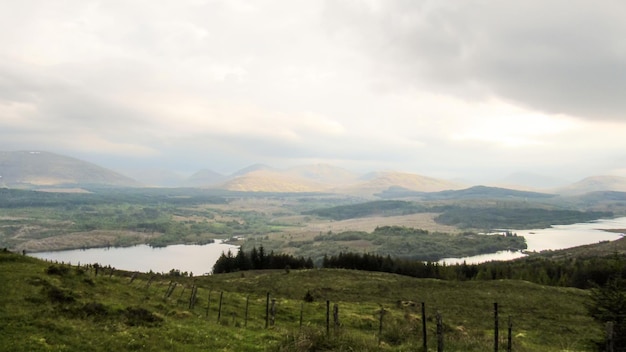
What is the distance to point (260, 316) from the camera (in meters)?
44.3

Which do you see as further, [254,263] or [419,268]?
[419,268]

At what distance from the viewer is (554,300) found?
214ft

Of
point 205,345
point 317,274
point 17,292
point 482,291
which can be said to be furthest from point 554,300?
point 17,292

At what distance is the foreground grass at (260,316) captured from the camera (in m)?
23.2

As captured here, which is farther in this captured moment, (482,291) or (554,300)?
(482,291)

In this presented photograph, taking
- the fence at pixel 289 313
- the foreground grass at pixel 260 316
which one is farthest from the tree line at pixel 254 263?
the fence at pixel 289 313

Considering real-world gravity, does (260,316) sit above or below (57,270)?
below

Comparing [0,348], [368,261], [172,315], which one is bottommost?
[368,261]

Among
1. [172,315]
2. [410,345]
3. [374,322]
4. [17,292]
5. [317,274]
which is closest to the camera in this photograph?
[410,345]

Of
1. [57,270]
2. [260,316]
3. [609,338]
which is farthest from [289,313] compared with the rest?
[609,338]

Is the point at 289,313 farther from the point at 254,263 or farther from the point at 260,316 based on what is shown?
the point at 254,263

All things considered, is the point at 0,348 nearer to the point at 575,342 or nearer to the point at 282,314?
the point at 282,314

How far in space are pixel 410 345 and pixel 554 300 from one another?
171 ft

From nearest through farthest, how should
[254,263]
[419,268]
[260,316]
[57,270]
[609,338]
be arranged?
[609,338]
[57,270]
[260,316]
[254,263]
[419,268]
